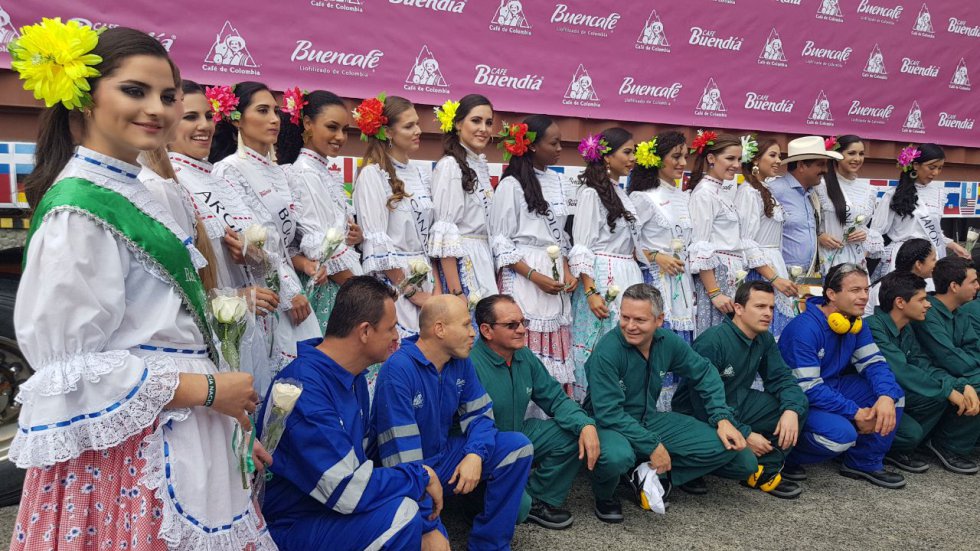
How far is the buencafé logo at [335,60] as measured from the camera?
4785mm

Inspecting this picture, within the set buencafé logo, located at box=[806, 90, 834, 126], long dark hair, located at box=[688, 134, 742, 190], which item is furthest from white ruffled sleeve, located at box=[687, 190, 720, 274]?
buencafé logo, located at box=[806, 90, 834, 126]

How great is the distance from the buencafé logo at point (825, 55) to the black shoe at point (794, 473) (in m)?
4.46

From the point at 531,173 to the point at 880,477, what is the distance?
7.96 feet

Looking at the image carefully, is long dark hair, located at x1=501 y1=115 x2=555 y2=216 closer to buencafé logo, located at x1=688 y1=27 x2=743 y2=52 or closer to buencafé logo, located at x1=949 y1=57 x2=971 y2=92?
buencafé logo, located at x1=688 y1=27 x2=743 y2=52

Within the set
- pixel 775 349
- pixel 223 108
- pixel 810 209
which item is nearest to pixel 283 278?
pixel 223 108

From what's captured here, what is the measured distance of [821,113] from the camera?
23.5 ft

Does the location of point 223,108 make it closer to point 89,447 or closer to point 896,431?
point 89,447

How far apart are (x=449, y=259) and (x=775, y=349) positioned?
1.77 meters

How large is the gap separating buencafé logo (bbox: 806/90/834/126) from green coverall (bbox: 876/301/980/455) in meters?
3.28

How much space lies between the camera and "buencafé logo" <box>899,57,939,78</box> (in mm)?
7609

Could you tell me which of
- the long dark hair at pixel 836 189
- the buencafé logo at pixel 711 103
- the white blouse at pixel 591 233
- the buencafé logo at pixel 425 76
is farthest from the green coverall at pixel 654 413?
the buencafé logo at pixel 711 103

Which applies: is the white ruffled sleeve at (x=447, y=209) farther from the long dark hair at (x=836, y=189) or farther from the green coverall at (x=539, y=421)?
the long dark hair at (x=836, y=189)

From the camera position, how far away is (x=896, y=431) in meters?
4.15

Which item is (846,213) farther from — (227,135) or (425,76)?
(227,135)
